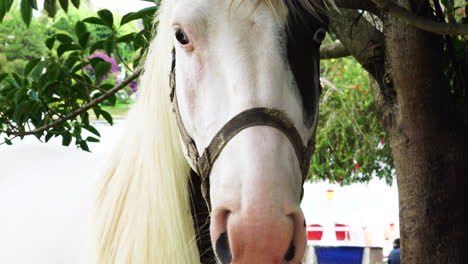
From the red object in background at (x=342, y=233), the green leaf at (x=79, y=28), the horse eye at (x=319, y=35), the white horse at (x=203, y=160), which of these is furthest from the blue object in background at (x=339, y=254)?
the horse eye at (x=319, y=35)

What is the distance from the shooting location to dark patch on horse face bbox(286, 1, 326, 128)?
156cm

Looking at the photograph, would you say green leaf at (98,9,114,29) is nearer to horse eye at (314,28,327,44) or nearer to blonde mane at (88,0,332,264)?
blonde mane at (88,0,332,264)

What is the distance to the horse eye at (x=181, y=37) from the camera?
1611 millimetres

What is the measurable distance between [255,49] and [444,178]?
51.3 inches

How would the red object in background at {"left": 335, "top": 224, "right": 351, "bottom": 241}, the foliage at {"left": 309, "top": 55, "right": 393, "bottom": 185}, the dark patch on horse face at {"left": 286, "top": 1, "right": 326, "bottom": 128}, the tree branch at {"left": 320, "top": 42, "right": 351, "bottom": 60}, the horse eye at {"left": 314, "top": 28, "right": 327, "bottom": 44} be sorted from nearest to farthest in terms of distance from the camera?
the dark patch on horse face at {"left": 286, "top": 1, "right": 326, "bottom": 128} → the horse eye at {"left": 314, "top": 28, "right": 327, "bottom": 44} → the tree branch at {"left": 320, "top": 42, "right": 351, "bottom": 60} → the red object in background at {"left": 335, "top": 224, "right": 351, "bottom": 241} → the foliage at {"left": 309, "top": 55, "right": 393, "bottom": 185}

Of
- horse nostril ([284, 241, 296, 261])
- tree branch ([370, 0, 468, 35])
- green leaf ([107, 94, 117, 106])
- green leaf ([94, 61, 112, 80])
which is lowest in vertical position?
horse nostril ([284, 241, 296, 261])

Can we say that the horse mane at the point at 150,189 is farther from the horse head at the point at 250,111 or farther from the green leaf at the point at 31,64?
the green leaf at the point at 31,64

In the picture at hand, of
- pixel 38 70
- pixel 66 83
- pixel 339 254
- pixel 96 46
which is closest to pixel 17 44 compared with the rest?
pixel 66 83

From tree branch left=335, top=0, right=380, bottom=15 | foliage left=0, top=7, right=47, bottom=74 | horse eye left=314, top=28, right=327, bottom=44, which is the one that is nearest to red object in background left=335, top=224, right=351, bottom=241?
foliage left=0, top=7, right=47, bottom=74

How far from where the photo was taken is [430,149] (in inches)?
96.0

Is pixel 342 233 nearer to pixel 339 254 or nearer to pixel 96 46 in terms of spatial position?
pixel 339 254

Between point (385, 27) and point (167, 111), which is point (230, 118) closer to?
point (167, 111)

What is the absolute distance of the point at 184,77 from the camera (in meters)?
1.62

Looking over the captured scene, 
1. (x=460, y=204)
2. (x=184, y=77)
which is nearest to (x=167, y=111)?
(x=184, y=77)
